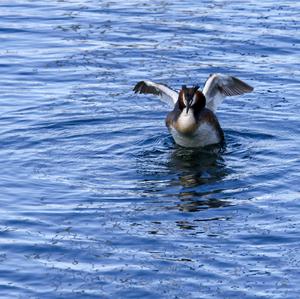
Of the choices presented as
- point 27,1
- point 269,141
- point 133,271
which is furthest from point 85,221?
point 27,1

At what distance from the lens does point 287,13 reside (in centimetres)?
2347

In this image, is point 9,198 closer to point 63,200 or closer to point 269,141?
point 63,200

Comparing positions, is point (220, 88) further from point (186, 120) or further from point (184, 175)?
point (184, 175)

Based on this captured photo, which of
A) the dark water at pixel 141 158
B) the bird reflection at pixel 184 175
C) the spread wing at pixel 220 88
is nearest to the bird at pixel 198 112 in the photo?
the spread wing at pixel 220 88

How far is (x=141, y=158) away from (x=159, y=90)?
221 centimetres

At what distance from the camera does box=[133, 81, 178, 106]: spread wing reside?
18.1m

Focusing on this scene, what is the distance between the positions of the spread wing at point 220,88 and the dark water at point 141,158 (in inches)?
19.4

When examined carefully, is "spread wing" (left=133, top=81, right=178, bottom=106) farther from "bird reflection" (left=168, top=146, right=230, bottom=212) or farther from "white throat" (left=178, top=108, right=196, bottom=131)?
"bird reflection" (left=168, top=146, right=230, bottom=212)

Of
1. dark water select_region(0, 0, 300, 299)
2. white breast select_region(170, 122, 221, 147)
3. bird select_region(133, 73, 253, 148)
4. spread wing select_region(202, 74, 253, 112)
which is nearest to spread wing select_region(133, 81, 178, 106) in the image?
bird select_region(133, 73, 253, 148)

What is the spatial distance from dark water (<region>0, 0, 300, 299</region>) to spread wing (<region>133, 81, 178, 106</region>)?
32cm

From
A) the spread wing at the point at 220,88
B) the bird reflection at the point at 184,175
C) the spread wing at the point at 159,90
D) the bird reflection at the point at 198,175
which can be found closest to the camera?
the bird reflection at the point at 198,175

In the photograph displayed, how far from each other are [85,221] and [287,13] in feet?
36.5

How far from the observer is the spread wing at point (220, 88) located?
17.9m

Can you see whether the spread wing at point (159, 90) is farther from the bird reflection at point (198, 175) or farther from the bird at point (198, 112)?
the bird reflection at point (198, 175)
